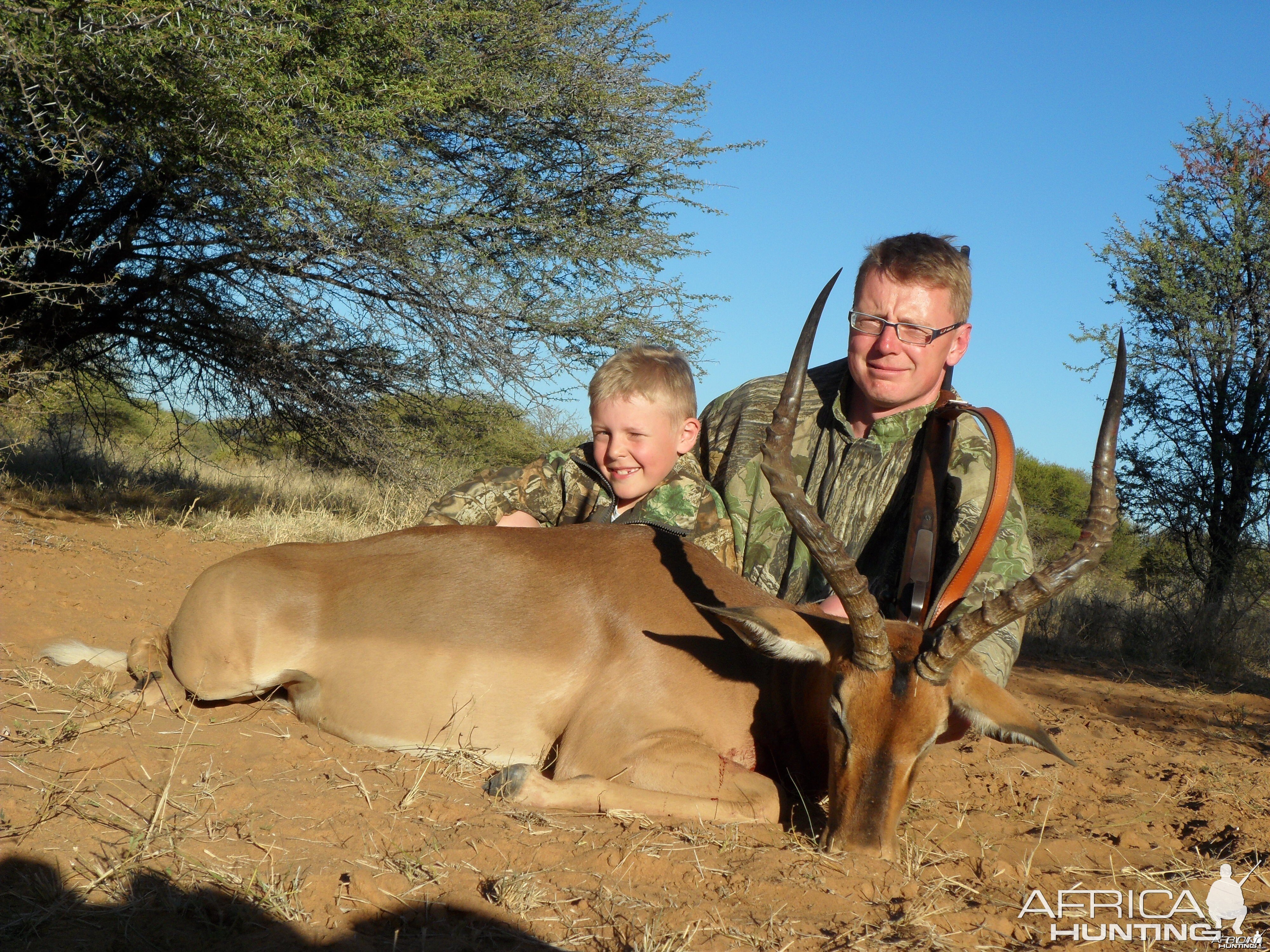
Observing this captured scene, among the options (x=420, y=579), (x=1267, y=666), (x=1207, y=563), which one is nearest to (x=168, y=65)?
(x=420, y=579)

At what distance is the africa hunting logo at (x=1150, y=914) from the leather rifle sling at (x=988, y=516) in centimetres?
122

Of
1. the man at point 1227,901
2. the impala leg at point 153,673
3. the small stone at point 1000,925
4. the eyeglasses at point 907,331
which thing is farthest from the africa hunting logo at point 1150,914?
the impala leg at point 153,673

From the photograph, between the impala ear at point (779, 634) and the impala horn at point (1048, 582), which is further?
the impala ear at point (779, 634)

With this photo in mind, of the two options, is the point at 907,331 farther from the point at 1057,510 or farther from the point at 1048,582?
the point at 1057,510

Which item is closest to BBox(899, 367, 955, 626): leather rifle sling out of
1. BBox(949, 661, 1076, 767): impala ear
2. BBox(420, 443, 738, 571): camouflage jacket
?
BBox(949, 661, 1076, 767): impala ear

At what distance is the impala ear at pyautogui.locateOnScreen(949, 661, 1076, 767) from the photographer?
3.69m

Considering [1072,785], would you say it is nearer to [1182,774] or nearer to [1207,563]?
[1182,774]

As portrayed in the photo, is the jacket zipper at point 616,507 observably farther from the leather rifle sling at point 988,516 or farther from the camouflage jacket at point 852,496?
the leather rifle sling at point 988,516

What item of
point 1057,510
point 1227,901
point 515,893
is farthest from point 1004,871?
point 1057,510

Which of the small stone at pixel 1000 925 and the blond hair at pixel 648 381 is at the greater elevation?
the blond hair at pixel 648 381

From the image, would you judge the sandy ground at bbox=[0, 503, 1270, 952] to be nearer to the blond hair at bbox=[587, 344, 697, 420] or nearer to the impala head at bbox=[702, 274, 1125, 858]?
the impala head at bbox=[702, 274, 1125, 858]

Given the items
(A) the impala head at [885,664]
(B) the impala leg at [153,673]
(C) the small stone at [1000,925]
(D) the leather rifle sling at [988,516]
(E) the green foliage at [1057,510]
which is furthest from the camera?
(E) the green foliage at [1057,510]

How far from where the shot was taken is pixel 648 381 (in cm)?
510

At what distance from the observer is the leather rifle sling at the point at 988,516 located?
14.6ft
